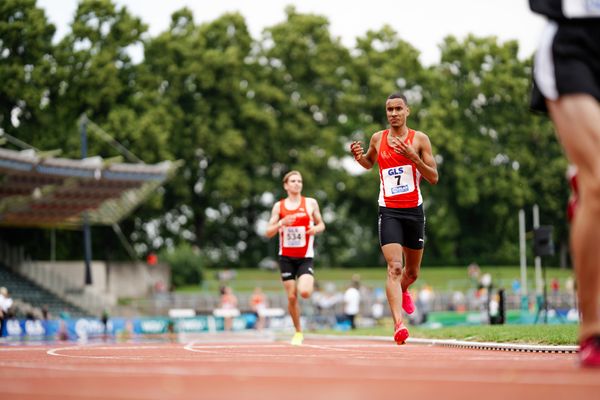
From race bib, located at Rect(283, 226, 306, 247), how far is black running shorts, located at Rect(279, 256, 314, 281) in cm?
23

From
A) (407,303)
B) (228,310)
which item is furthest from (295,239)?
(228,310)

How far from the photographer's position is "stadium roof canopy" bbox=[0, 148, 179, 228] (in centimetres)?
4172

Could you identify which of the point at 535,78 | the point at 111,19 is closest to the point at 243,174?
the point at 111,19

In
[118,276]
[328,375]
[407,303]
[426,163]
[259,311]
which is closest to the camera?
[328,375]

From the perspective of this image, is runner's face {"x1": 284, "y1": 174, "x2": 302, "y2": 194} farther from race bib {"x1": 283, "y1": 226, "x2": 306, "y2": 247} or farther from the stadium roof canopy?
the stadium roof canopy

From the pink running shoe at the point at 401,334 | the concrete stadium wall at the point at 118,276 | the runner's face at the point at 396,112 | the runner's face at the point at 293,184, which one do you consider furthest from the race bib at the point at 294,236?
the concrete stadium wall at the point at 118,276

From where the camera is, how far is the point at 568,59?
5.69 metres

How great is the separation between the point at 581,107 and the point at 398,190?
21.0 feet

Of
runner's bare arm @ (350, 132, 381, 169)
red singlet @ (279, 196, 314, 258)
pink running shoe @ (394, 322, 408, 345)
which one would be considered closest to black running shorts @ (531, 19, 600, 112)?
pink running shoe @ (394, 322, 408, 345)

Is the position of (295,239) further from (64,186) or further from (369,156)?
(64,186)

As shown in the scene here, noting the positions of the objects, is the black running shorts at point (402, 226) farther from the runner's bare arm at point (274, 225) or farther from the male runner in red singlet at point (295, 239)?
the male runner in red singlet at point (295, 239)

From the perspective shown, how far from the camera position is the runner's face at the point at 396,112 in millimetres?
11992

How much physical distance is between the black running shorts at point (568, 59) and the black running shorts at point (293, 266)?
33.8 feet

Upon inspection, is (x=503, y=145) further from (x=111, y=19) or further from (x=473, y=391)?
(x=473, y=391)
